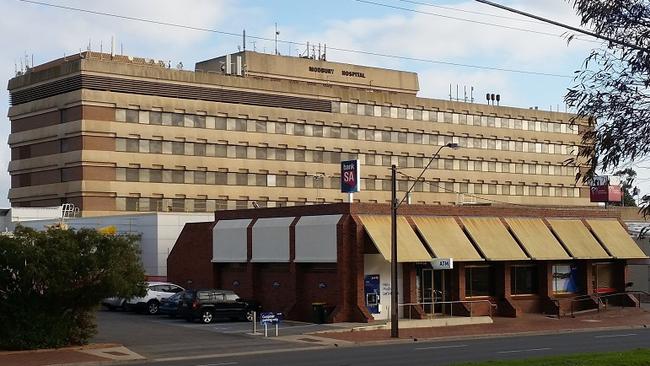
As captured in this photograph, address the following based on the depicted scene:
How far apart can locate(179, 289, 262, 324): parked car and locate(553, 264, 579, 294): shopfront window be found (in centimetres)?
1778

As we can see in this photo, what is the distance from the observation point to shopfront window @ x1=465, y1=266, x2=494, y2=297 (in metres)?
50.2

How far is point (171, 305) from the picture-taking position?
49.2 m

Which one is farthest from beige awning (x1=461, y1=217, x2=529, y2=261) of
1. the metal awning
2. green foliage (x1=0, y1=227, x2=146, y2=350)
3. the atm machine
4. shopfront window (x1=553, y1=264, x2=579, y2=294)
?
green foliage (x1=0, y1=227, x2=146, y2=350)

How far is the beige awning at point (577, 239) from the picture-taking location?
174 ft

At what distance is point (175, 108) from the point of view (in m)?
84.3

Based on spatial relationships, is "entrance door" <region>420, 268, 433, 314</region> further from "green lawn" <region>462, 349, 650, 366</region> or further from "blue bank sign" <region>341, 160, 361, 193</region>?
"green lawn" <region>462, 349, 650, 366</region>

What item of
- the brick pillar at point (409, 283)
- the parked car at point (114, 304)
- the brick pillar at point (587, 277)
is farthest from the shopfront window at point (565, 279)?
the parked car at point (114, 304)

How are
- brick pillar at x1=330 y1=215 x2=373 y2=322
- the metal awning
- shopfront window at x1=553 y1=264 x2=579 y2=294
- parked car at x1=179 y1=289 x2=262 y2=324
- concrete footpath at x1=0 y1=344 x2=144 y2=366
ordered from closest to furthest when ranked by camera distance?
1. concrete footpath at x1=0 y1=344 x2=144 y2=366
2. brick pillar at x1=330 y1=215 x2=373 y2=322
3. parked car at x1=179 y1=289 x2=262 y2=324
4. the metal awning
5. shopfront window at x1=553 y1=264 x2=579 y2=294

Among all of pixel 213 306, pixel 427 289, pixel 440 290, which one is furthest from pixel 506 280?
pixel 213 306

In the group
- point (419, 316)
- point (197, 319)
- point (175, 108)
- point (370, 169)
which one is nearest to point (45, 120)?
point (175, 108)

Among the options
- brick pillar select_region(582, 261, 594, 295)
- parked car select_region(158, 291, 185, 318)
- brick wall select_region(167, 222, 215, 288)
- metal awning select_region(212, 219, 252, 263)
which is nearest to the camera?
parked car select_region(158, 291, 185, 318)

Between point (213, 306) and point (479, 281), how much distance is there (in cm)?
1441

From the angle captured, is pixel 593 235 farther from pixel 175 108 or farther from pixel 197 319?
pixel 175 108

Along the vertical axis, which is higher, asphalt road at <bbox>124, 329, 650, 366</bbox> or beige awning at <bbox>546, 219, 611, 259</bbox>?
beige awning at <bbox>546, 219, 611, 259</bbox>
